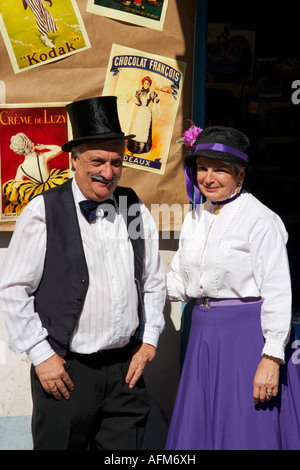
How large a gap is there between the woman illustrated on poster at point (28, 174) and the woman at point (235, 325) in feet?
3.00

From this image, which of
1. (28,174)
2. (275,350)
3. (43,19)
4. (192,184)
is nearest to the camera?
(275,350)

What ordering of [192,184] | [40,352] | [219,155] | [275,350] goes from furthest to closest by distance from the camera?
[192,184] → [219,155] → [275,350] → [40,352]

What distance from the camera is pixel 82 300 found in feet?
8.33

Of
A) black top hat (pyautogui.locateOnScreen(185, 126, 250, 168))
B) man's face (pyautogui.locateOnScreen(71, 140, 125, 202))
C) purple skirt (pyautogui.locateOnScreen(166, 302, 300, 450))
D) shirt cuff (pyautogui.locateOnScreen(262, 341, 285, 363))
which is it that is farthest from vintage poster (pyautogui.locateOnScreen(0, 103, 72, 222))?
shirt cuff (pyautogui.locateOnScreen(262, 341, 285, 363))

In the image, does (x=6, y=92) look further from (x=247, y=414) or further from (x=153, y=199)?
(x=247, y=414)

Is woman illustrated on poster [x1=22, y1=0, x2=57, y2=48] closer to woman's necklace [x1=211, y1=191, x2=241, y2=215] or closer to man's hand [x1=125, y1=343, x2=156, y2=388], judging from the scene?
woman's necklace [x1=211, y1=191, x2=241, y2=215]

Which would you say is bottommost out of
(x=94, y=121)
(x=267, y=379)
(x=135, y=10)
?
(x=267, y=379)

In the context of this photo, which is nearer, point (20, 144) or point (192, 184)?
point (192, 184)

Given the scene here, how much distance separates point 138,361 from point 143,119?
1.39 metres

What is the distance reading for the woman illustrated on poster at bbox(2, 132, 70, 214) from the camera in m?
3.31

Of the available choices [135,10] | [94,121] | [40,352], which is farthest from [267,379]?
[135,10]

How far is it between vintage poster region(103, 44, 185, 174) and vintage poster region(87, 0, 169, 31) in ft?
0.52

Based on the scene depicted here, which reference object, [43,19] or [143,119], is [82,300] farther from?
[43,19]
